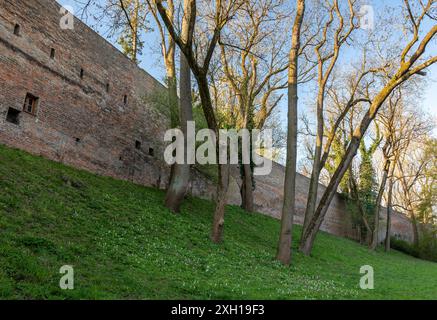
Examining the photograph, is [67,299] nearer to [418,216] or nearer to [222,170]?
[222,170]

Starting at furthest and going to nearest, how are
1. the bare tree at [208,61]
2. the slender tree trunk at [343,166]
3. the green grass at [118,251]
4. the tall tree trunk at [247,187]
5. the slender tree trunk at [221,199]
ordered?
the tall tree trunk at [247,187], the slender tree trunk at [343,166], the slender tree trunk at [221,199], the bare tree at [208,61], the green grass at [118,251]

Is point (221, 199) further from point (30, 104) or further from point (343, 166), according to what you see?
point (30, 104)

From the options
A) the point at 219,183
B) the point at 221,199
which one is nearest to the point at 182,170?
the point at 219,183

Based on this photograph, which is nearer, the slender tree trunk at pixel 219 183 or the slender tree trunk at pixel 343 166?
the slender tree trunk at pixel 219 183

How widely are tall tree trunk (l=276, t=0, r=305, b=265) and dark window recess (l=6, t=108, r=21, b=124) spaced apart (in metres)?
7.66

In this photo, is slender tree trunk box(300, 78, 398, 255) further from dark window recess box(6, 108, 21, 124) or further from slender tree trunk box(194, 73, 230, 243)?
dark window recess box(6, 108, 21, 124)

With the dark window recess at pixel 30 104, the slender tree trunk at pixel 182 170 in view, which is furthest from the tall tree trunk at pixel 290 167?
the dark window recess at pixel 30 104

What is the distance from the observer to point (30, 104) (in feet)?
36.5

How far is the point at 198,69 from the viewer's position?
8.81 meters

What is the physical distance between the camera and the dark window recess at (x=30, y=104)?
10.9 meters

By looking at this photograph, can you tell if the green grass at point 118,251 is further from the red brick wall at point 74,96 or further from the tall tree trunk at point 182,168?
the red brick wall at point 74,96

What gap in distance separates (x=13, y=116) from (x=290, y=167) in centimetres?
786

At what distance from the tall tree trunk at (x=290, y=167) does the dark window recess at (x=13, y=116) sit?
7.66 meters
